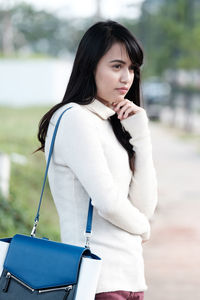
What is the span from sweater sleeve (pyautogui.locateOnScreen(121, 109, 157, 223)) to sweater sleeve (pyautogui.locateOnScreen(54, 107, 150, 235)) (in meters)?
0.12

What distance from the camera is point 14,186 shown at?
852cm

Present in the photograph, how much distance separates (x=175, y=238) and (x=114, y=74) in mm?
5104

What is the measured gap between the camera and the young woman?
6.75 feet

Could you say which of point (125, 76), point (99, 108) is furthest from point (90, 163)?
point (125, 76)

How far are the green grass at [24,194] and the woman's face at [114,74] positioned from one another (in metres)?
4.01

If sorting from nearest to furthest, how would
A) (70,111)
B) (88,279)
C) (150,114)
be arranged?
1. (88,279)
2. (70,111)
3. (150,114)

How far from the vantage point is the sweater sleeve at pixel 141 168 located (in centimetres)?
223

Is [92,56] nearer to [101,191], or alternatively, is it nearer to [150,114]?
[101,191]

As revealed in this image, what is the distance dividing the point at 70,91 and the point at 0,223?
4246mm

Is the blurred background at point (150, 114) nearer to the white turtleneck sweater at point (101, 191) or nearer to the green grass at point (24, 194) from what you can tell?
the green grass at point (24, 194)

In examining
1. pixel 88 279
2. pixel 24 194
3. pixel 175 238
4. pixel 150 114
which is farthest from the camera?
pixel 150 114

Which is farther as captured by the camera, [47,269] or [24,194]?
[24,194]

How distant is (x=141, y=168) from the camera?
223 cm

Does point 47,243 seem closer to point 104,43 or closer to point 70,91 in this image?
point 70,91
